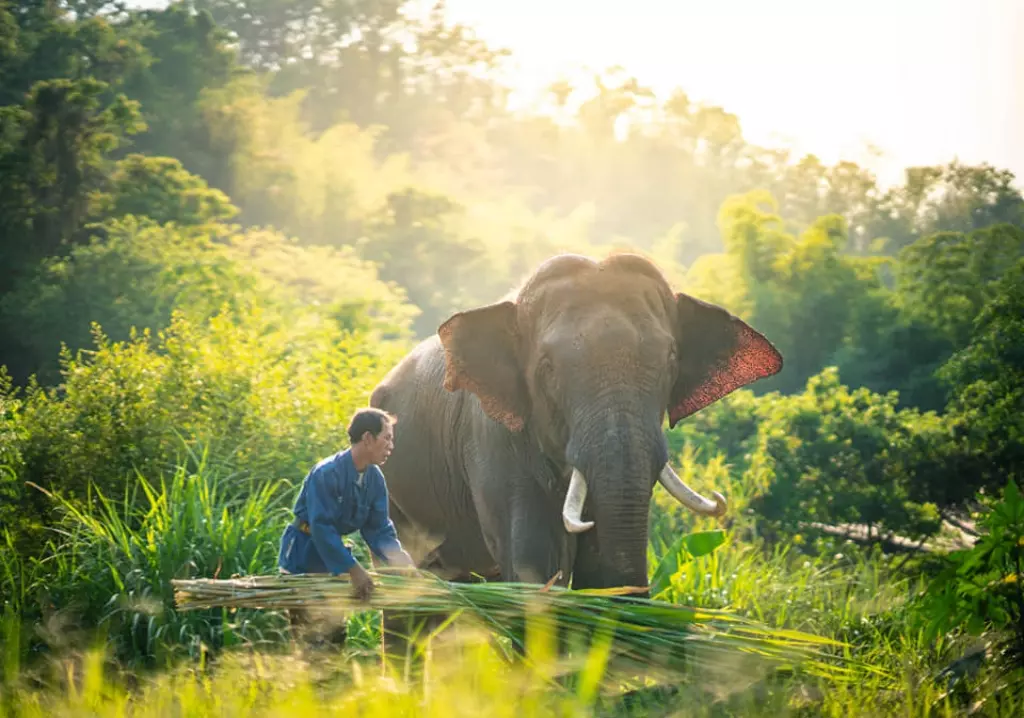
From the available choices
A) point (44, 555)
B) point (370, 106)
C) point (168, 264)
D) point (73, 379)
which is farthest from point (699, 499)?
point (370, 106)

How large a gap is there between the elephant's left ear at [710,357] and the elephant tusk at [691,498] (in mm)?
698

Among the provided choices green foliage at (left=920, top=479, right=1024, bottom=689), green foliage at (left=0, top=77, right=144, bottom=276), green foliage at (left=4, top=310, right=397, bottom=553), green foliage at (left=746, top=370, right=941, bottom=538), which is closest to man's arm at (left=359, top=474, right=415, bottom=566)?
green foliage at (left=920, top=479, right=1024, bottom=689)

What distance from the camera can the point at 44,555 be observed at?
31.9 ft

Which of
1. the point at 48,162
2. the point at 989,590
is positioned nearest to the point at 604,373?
the point at 989,590

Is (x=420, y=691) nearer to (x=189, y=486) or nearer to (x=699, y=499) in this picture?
(x=699, y=499)

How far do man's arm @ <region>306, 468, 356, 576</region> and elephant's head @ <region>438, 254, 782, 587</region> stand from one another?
81cm

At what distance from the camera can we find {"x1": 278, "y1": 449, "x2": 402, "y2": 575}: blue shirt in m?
6.34

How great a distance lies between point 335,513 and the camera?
6434mm

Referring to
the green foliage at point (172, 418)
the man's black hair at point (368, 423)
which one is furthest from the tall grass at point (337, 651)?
the man's black hair at point (368, 423)

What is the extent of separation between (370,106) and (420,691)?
58.7m

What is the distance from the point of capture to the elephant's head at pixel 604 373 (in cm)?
599

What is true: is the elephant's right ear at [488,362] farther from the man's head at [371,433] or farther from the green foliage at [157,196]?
the green foliage at [157,196]

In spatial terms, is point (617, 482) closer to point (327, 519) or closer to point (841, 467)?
point (327, 519)

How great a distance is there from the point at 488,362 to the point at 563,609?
1465 mm
